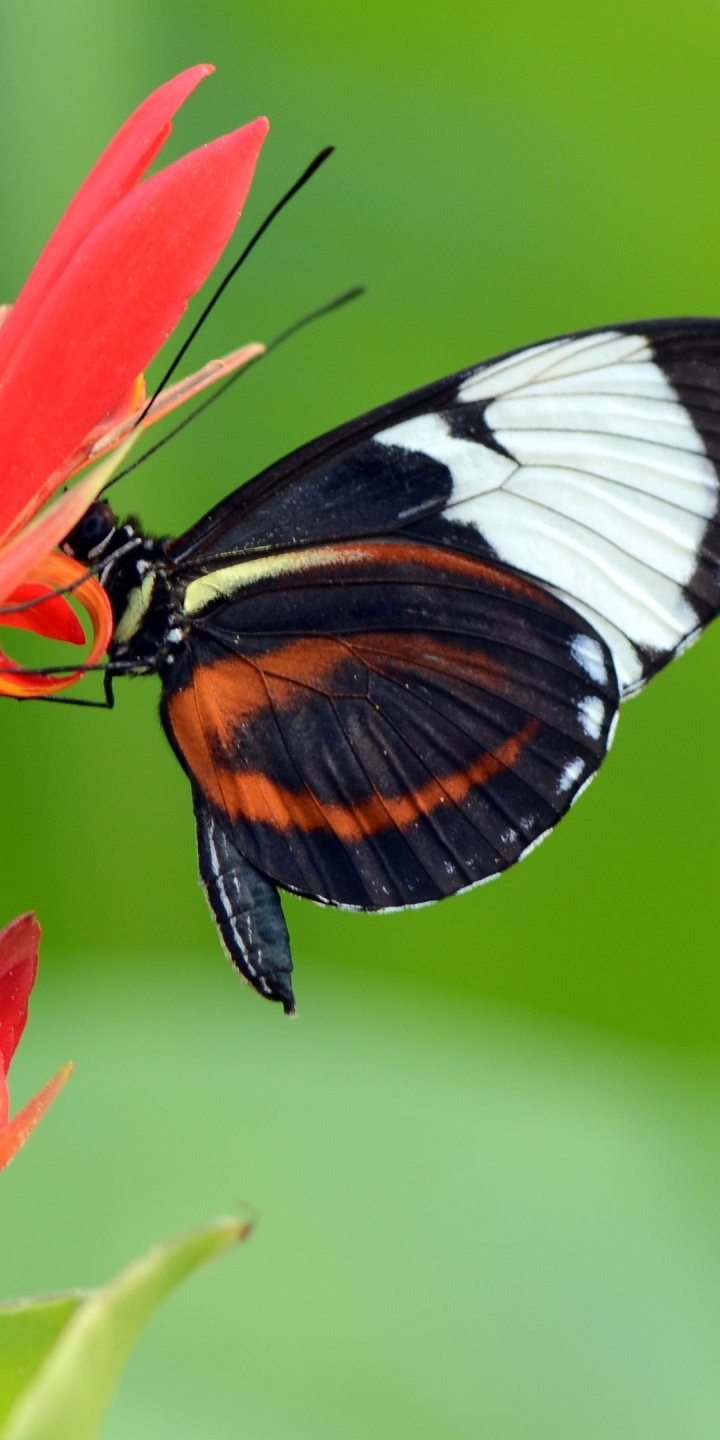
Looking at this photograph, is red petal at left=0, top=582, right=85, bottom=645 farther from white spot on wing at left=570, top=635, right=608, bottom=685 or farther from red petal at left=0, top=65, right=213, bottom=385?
white spot on wing at left=570, top=635, right=608, bottom=685

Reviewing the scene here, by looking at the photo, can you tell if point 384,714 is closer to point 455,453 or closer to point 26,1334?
point 455,453

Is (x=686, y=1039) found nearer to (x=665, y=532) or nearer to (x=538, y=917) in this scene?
(x=538, y=917)

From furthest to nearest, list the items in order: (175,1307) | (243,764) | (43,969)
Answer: (43,969) → (175,1307) → (243,764)

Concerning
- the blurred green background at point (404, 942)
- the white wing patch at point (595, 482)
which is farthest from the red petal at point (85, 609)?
the blurred green background at point (404, 942)

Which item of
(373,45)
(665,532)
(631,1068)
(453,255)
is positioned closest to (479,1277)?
(631,1068)

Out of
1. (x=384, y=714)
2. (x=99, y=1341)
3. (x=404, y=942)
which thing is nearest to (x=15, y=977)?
(x=99, y=1341)

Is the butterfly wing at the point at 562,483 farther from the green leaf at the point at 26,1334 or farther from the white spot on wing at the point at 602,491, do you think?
the green leaf at the point at 26,1334
